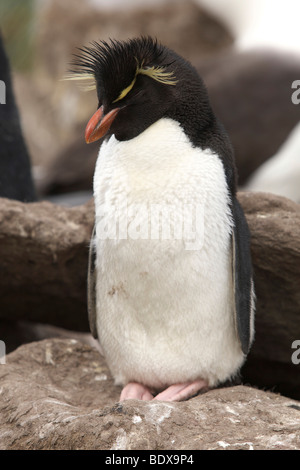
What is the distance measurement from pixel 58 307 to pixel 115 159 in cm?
121

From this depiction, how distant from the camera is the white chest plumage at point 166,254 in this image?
278 cm

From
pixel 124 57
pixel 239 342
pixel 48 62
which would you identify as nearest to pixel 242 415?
pixel 239 342

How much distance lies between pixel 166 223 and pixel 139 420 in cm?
70

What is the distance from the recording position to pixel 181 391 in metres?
2.91

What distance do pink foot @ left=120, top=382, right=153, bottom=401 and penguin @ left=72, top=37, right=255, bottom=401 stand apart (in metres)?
0.01

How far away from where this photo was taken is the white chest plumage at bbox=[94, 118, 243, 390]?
278 centimetres

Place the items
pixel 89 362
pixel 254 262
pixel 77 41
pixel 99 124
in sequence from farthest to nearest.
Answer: pixel 77 41, pixel 89 362, pixel 254 262, pixel 99 124

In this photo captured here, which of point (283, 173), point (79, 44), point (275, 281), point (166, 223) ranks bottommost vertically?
point (275, 281)

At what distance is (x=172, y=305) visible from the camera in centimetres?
283

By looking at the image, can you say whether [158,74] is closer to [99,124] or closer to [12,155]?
[99,124]

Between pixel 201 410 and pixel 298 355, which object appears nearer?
pixel 201 410

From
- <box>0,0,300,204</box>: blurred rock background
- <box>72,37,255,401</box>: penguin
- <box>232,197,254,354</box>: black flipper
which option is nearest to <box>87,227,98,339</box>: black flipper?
<box>72,37,255,401</box>: penguin

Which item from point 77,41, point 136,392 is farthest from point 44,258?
point 77,41

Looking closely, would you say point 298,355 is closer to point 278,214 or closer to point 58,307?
point 278,214
